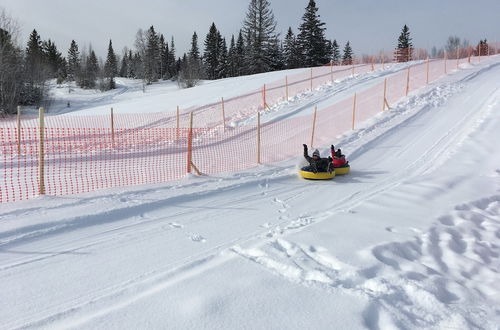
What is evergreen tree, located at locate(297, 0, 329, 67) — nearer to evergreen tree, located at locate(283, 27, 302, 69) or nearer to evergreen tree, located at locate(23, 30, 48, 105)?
evergreen tree, located at locate(283, 27, 302, 69)

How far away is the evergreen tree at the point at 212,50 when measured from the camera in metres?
70.9

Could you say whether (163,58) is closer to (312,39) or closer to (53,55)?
(53,55)

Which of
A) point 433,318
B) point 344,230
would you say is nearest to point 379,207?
point 344,230

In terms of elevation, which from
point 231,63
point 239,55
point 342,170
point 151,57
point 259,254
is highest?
point 151,57

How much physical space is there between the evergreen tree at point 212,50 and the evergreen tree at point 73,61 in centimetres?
2419

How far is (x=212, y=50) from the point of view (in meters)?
→ 71.4

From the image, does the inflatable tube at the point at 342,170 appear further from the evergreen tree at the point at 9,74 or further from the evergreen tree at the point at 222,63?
the evergreen tree at the point at 222,63

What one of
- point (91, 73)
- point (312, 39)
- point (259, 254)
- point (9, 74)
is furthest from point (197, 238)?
point (91, 73)

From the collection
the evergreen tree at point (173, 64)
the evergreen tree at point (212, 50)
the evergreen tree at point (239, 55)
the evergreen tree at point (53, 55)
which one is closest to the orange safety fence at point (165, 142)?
the evergreen tree at point (239, 55)

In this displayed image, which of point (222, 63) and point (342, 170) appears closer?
point (342, 170)

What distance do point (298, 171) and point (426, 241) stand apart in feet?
15.3

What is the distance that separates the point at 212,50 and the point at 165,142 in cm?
5901

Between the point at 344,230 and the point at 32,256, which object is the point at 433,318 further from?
the point at 32,256

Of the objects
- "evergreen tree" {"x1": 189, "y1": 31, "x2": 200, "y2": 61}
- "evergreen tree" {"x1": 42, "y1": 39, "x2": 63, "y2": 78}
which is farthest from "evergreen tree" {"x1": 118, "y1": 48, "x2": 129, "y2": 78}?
"evergreen tree" {"x1": 189, "y1": 31, "x2": 200, "y2": 61}
